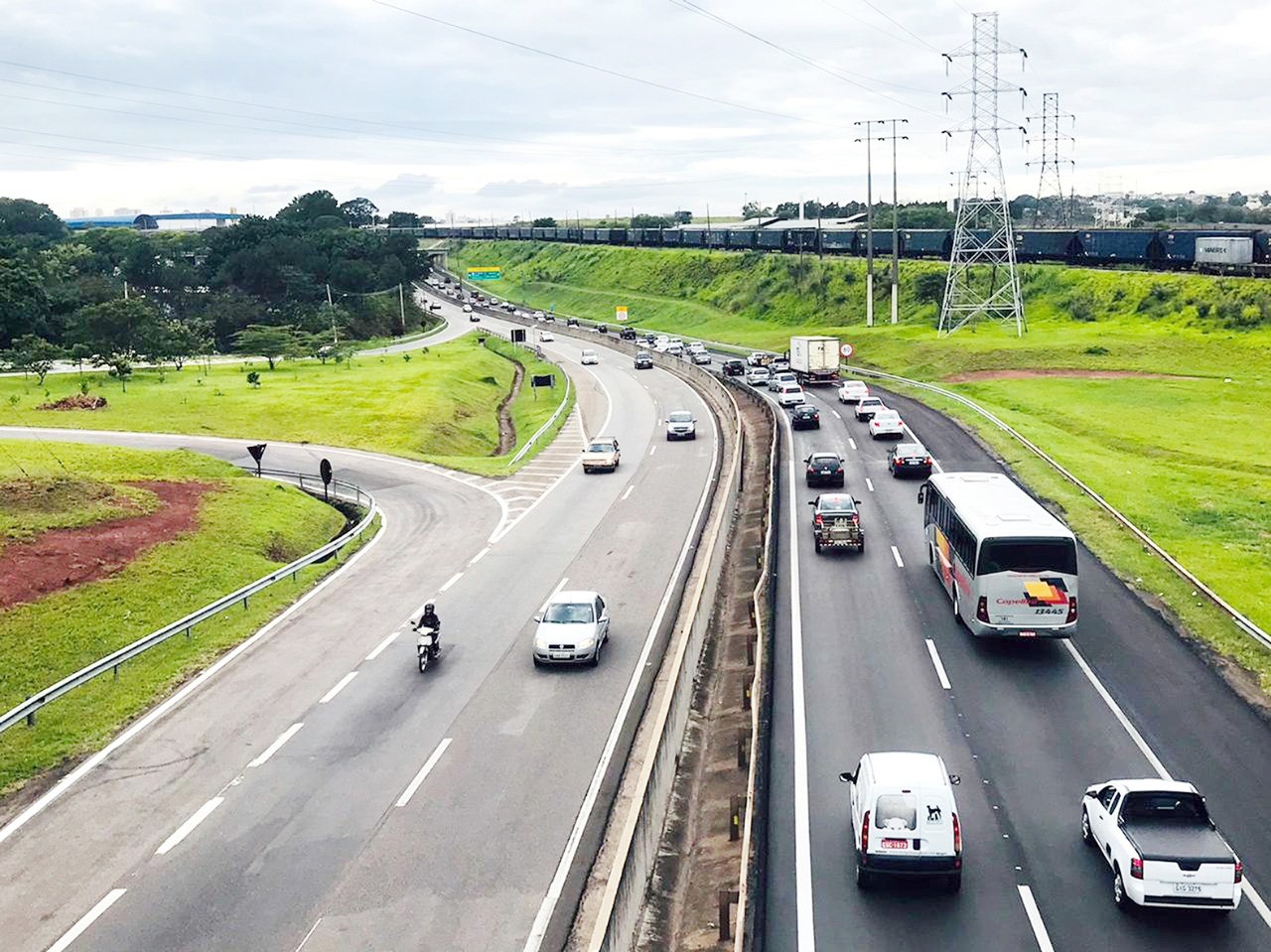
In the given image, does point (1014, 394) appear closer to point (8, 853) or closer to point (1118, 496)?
point (1118, 496)

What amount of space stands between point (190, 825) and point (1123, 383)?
6345cm

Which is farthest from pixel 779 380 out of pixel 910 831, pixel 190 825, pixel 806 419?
pixel 910 831

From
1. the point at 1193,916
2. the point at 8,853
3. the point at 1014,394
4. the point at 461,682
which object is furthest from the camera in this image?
the point at 1014,394

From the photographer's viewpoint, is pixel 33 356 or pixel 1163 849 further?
pixel 33 356

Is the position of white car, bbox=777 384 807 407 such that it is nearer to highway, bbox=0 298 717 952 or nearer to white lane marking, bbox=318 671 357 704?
highway, bbox=0 298 717 952

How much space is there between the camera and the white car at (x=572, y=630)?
86.6 feet

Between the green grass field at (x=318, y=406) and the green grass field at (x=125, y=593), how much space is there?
43.9 feet

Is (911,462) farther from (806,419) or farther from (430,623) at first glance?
(430,623)

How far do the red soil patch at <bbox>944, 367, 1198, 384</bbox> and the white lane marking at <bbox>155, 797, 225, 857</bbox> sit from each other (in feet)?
208

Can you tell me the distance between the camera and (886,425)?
5547 centimetres

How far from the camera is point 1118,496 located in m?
41.3

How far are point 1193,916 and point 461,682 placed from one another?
623 inches

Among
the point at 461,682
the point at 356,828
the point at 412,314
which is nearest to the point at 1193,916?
the point at 356,828

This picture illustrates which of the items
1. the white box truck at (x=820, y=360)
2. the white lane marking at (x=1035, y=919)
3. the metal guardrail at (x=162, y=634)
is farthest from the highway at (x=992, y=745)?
the white box truck at (x=820, y=360)
